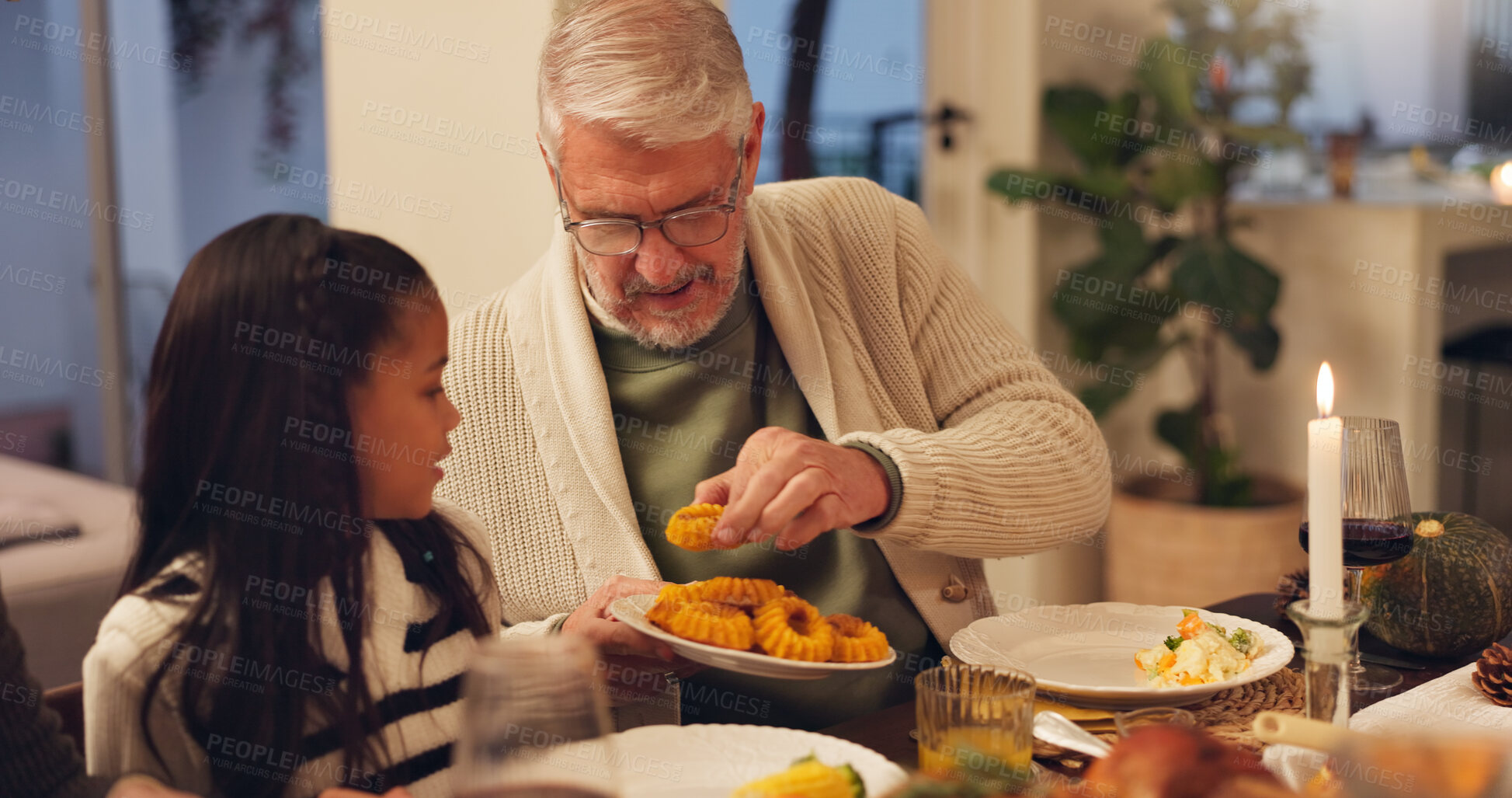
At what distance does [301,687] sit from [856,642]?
457 millimetres

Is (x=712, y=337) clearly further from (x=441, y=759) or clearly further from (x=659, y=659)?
(x=441, y=759)

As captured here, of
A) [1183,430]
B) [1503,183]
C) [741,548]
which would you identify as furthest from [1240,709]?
[1503,183]

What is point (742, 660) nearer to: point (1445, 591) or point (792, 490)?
point (792, 490)

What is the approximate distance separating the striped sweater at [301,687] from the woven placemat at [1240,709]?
0.48 m

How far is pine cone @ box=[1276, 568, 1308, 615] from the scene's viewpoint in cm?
130

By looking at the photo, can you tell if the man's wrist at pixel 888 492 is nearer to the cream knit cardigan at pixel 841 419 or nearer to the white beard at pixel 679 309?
the cream knit cardigan at pixel 841 419

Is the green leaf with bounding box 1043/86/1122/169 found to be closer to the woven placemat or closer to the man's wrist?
the man's wrist

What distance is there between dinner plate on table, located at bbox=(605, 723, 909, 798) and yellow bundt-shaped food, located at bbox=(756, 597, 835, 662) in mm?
91

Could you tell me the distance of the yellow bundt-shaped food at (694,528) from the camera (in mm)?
1173

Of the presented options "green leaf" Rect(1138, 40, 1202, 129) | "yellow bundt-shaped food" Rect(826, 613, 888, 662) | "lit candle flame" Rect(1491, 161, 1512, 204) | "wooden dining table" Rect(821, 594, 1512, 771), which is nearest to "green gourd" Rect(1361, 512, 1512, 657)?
"wooden dining table" Rect(821, 594, 1512, 771)

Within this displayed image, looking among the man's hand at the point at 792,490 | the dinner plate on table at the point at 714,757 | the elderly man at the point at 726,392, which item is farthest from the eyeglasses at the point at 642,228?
the dinner plate on table at the point at 714,757

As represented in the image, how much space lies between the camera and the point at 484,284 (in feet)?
6.91

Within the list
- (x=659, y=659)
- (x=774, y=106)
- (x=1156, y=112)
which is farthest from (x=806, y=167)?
(x=659, y=659)

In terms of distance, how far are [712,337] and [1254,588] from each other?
6.93ft
